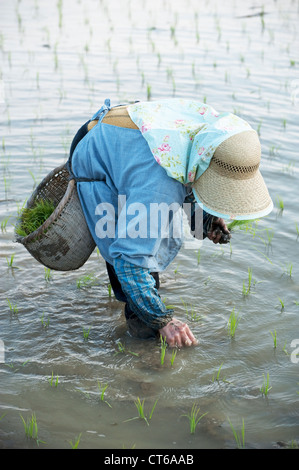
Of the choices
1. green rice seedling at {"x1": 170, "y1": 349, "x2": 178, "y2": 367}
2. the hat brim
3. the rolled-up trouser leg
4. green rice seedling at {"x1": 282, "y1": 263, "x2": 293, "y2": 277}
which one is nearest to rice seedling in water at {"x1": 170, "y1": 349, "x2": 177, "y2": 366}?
green rice seedling at {"x1": 170, "y1": 349, "x2": 178, "y2": 367}

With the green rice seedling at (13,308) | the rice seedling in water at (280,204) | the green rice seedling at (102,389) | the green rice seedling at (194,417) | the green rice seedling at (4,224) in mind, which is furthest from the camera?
the rice seedling in water at (280,204)

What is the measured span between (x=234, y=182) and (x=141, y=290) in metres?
0.58

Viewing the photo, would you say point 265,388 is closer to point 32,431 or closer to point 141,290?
point 141,290

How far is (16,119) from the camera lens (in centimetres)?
564

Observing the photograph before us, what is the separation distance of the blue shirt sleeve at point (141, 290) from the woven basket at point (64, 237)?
39 cm

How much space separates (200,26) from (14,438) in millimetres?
7883

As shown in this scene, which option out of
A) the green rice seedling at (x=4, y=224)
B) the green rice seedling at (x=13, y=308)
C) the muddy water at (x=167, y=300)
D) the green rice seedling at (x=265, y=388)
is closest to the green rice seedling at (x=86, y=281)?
the muddy water at (x=167, y=300)

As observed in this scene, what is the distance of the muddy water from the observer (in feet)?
7.94

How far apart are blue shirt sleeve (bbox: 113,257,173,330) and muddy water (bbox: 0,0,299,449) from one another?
350 mm

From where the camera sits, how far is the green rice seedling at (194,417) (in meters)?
2.34

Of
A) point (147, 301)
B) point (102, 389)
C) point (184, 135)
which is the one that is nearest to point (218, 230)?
point (147, 301)

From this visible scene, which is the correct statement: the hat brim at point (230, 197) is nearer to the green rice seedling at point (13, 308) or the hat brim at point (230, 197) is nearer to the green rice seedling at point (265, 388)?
the green rice seedling at point (265, 388)
